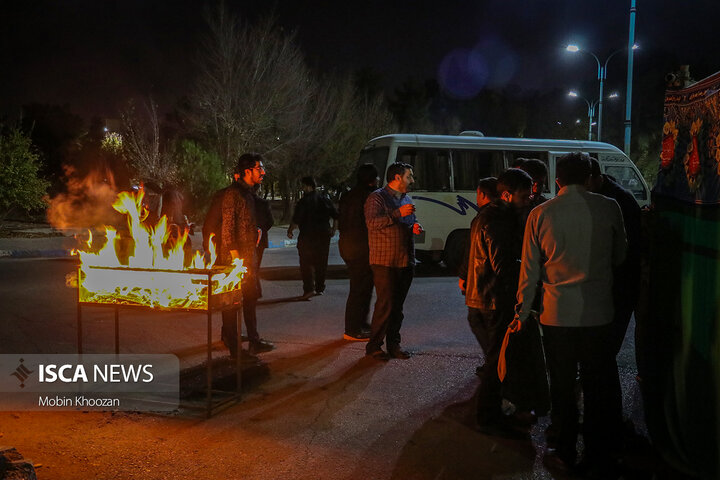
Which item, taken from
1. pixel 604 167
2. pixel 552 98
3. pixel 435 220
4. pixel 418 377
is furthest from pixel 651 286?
pixel 552 98

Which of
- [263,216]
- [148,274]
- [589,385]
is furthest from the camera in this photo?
[263,216]

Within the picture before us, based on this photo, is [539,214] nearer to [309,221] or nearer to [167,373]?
[167,373]

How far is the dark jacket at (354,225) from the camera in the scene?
25.2 feet

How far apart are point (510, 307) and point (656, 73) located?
57162 mm

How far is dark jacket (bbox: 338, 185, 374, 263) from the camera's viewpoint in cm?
768

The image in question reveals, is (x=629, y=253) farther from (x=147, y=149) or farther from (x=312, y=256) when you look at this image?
(x=147, y=149)

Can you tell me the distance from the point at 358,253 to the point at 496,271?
9.89 ft

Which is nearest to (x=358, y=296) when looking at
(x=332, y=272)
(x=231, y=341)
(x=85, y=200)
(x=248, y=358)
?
(x=248, y=358)

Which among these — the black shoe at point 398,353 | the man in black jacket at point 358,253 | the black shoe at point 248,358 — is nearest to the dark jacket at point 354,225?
the man in black jacket at point 358,253

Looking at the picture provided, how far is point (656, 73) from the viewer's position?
180 ft

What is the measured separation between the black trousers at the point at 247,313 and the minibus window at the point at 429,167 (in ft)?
24.9

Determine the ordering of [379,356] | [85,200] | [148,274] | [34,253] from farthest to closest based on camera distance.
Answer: [85,200] < [34,253] < [379,356] < [148,274]

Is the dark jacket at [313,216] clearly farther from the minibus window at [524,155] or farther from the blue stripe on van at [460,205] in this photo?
the minibus window at [524,155]

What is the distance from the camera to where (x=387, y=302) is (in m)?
6.55
